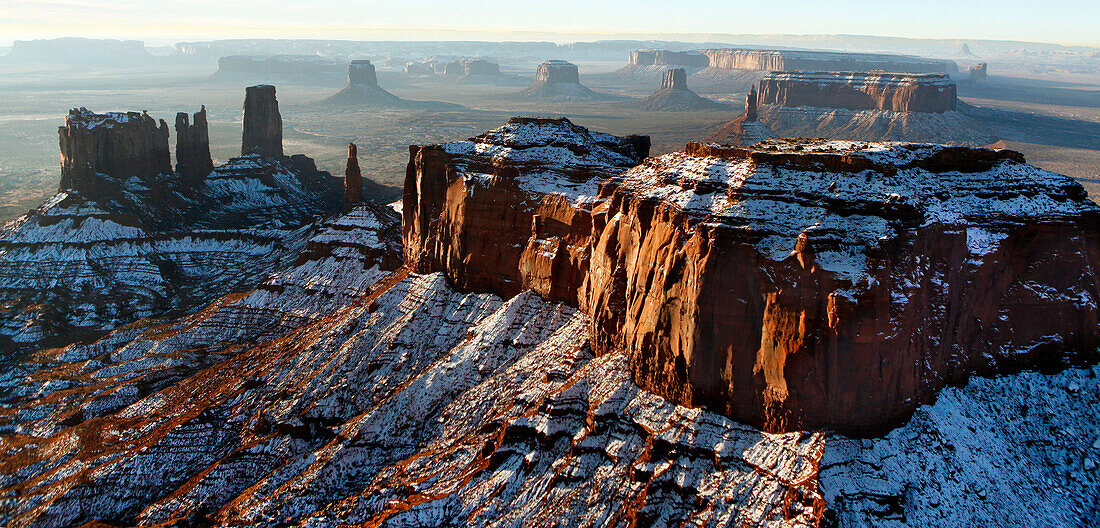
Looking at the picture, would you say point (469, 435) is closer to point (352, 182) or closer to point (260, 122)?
point (352, 182)

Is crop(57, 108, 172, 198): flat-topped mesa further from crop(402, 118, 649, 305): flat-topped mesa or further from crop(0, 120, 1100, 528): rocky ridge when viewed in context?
crop(402, 118, 649, 305): flat-topped mesa

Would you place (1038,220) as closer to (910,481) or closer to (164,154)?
(910,481)

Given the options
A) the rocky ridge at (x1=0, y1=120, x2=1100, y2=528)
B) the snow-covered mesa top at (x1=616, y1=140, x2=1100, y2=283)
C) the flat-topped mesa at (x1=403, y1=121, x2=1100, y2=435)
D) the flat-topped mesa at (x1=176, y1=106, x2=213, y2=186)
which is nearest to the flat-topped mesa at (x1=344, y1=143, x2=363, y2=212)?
the rocky ridge at (x1=0, y1=120, x2=1100, y2=528)

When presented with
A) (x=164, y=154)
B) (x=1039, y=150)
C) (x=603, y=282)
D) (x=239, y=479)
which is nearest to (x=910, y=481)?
(x=603, y=282)

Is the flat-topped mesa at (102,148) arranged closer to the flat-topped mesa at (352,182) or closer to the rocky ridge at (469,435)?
the flat-topped mesa at (352,182)

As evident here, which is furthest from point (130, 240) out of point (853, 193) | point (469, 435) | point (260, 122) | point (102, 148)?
point (853, 193)
